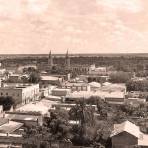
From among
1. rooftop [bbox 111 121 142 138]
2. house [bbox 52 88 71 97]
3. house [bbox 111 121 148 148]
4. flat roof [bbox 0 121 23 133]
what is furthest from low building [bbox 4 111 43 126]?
house [bbox 52 88 71 97]

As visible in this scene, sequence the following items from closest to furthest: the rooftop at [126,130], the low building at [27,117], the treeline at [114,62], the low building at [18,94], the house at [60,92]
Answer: the rooftop at [126,130]
the low building at [27,117]
the low building at [18,94]
the house at [60,92]
the treeline at [114,62]

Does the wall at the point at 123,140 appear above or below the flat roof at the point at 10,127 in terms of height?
below

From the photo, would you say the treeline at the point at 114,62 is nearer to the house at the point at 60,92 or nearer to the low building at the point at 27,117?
the house at the point at 60,92

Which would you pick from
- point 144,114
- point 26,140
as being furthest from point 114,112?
point 26,140

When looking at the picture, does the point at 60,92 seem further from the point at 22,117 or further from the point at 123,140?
the point at 123,140

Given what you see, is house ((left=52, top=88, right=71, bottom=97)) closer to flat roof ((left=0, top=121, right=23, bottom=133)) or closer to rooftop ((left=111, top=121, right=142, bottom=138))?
flat roof ((left=0, top=121, right=23, bottom=133))

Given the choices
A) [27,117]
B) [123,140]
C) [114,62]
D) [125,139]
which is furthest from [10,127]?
[114,62]

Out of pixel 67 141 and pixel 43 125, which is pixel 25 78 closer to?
pixel 43 125

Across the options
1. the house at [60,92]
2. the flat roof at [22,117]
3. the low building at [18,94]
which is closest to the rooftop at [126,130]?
the flat roof at [22,117]

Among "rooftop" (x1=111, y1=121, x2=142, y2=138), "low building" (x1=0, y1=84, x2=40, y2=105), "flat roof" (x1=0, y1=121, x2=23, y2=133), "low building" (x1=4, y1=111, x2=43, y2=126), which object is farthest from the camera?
"low building" (x1=0, y1=84, x2=40, y2=105)

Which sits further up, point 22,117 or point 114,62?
point 114,62

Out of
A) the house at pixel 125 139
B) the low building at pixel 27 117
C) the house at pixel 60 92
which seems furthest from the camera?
the house at pixel 60 92

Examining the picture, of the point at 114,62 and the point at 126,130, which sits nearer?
the point at 126,130
